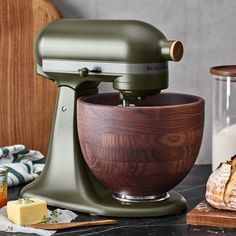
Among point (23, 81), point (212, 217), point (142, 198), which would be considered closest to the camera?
point (212, 217)

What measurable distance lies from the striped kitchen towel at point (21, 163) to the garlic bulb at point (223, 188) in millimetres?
454

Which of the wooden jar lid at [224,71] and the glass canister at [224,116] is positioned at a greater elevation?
the wooden jar lid at [224,71]

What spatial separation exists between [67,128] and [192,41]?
0.46 metres

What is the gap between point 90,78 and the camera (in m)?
1.53

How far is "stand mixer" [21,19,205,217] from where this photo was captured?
4.75 ft

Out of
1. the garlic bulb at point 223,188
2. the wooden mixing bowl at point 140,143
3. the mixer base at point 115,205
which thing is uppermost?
the wooden mixing bowl at point 140,143

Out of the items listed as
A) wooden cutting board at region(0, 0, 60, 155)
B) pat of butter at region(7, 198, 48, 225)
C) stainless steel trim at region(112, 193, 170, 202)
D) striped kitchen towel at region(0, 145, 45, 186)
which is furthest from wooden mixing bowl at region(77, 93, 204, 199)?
wooden cutting board at region(0, 0, 60, 155)

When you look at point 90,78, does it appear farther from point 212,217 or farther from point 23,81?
point 23,81

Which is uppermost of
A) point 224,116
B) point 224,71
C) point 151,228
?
point 224,71

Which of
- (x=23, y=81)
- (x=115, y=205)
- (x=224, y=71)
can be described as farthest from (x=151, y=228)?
(x=23, y=81)

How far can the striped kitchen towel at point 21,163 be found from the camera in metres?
1.72

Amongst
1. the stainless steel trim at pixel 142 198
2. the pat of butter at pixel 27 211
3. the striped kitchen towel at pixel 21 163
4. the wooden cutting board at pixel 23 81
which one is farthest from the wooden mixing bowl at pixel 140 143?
the wooden cutting board at pixel 23 81

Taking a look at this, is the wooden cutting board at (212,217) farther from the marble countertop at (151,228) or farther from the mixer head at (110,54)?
the mixer head at (110,54)

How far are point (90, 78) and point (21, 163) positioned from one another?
1.16 ft
